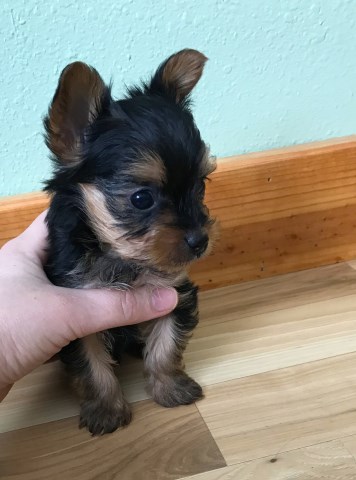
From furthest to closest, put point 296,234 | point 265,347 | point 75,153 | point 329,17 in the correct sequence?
point 296,234 → point 329,17 → point 265,347 → point 75,153

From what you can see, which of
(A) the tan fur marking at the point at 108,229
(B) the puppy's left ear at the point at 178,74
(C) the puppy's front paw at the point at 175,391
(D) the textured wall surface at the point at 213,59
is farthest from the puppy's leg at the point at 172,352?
(D) the textured wall surface at the point at 213,59

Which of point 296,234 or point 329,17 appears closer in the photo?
point 329,17

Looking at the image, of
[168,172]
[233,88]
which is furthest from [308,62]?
[168,172]

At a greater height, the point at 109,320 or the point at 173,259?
the point at 173,259

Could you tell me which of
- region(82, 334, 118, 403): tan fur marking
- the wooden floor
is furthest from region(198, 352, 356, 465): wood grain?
region(82, 334, 118, 403): tan fur marking

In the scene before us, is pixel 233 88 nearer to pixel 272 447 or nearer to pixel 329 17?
pixel 329 17

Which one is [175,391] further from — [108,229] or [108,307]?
[108,229]

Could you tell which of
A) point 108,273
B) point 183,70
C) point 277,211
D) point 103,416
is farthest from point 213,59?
point 103,416
